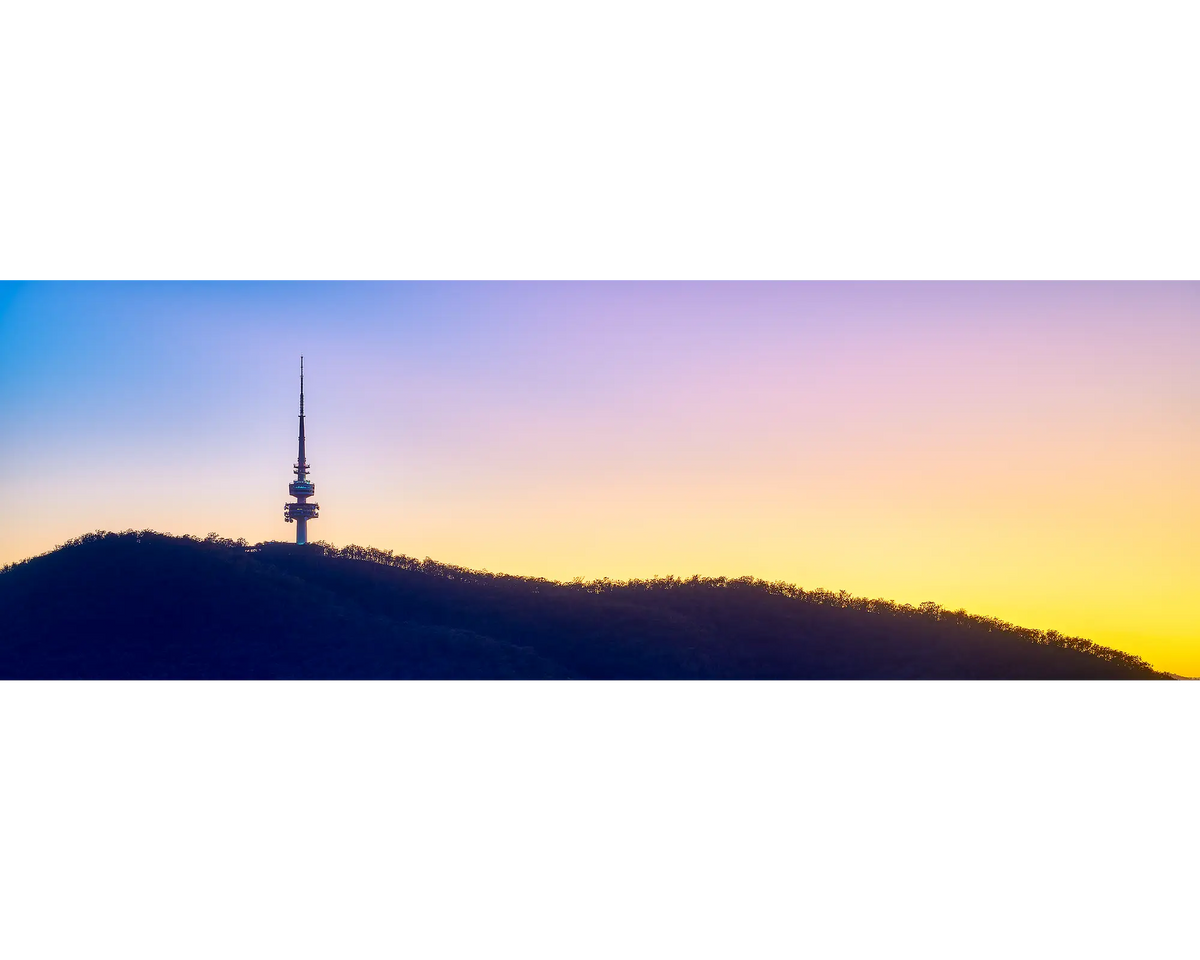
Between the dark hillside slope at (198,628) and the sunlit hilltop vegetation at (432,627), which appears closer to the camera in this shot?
the sunlit hilltop vegetation at (432,627)

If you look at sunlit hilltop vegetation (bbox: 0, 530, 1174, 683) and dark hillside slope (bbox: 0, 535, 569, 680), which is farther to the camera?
dark hillside slope (bbox: 0, 535, 569, 680)
